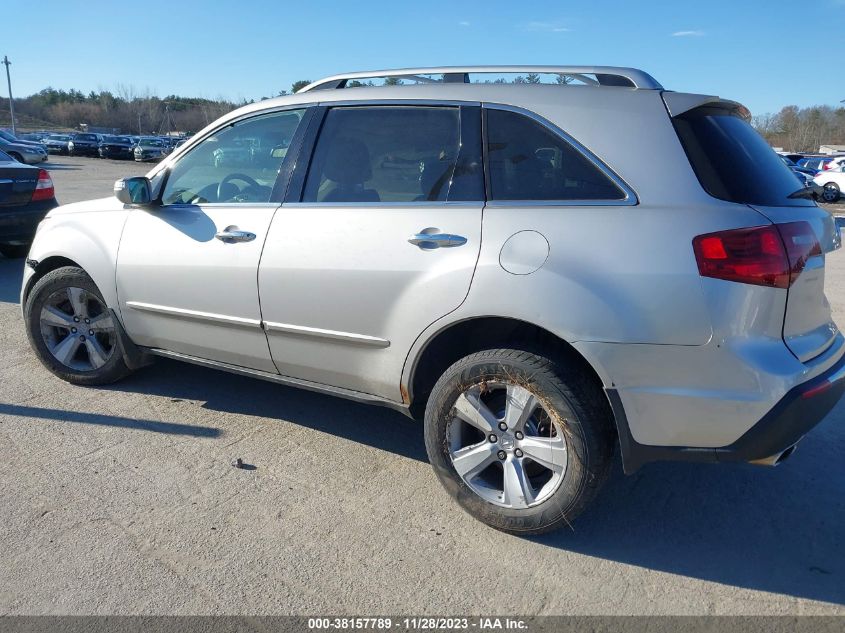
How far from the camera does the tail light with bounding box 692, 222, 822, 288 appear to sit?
253cm

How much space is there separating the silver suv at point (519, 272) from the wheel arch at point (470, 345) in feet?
0.04

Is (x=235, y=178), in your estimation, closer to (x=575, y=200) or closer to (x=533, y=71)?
(x=533, y=71)

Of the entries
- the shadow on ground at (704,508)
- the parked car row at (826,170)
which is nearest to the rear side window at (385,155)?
the shadow on ground at (704,508)

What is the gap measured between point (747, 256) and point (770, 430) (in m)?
0.64

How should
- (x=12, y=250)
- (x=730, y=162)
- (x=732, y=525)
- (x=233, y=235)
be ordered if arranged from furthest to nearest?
1. (x=12, y=250)
2. (x=233, y=235)
3. (x=732, y=525)
4. (x=730, y=162)

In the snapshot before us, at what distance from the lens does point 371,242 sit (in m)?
3.19

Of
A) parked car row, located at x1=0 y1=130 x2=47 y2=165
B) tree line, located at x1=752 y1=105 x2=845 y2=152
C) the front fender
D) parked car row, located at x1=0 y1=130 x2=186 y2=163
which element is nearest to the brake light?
the front fender

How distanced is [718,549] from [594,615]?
2.43 ft

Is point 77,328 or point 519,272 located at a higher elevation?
point 519,272

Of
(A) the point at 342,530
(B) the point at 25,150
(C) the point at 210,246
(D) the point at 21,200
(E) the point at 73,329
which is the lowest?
(A) the point at 342,530

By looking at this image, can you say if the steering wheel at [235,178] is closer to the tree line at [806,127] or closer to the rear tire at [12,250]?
the rear tire at [12,250]

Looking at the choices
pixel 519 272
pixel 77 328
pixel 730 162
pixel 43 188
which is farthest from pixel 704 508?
pixel 43 188

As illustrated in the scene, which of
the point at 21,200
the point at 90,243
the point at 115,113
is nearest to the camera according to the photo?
the point at 90,243

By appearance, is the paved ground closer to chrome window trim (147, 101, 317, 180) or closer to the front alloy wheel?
the front alloy wheel
